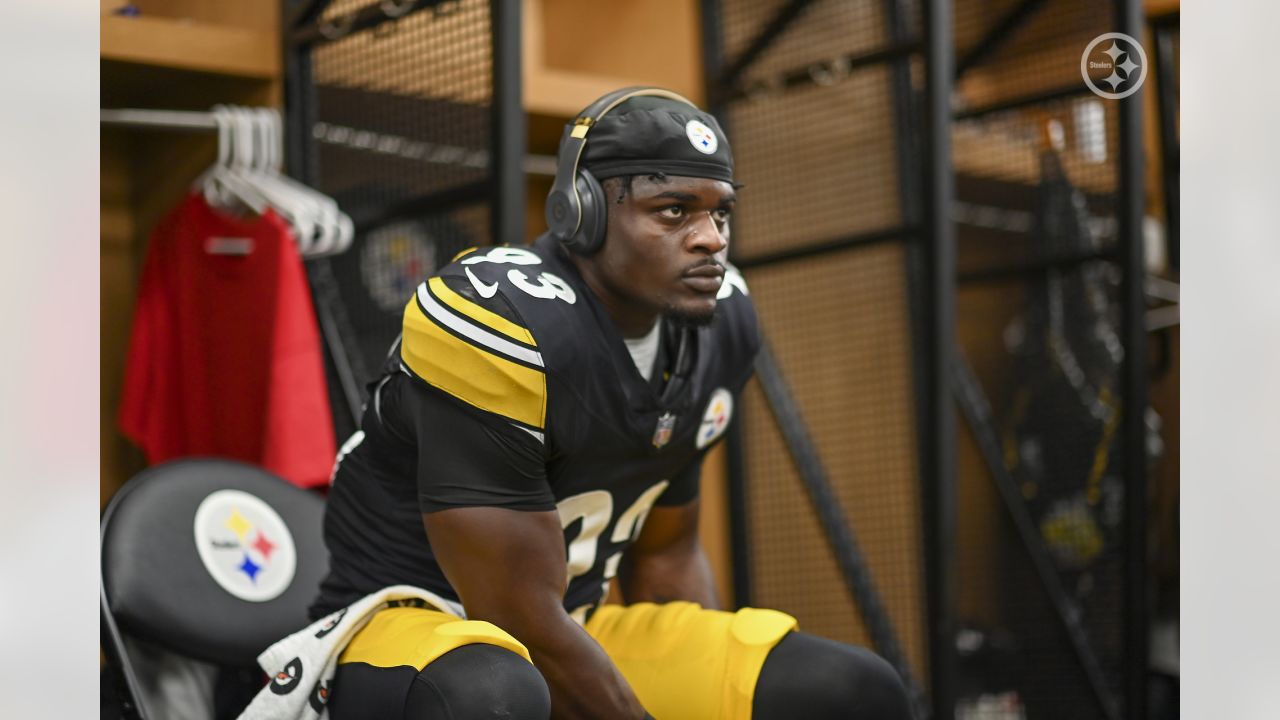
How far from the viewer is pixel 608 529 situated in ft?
6.36

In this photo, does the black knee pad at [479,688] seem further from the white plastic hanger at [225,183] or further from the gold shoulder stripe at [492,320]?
the white plastic hanger at [225,183]

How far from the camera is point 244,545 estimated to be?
224cm

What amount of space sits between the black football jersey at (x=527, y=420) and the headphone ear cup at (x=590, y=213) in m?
0.06

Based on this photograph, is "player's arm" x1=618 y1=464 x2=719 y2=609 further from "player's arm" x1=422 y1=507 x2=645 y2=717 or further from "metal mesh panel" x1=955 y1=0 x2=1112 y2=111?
"metal mesh panel" x1=955 y1=0 x2=1112 y2=111

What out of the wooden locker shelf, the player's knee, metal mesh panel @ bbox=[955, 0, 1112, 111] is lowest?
the player's knee

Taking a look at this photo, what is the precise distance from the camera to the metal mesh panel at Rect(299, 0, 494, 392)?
2916 mm

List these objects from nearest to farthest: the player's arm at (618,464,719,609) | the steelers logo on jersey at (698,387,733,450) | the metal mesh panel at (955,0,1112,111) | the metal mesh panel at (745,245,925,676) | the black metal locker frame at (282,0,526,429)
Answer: the steelers logo on jersey at (698,387,733,450), the player's arm at (618,464,719,609), the black metal locker frame at (282,0,526,429), the metal mesh panel at (955,0,1112,111), the metal mesh panel at (745,245,925,676)

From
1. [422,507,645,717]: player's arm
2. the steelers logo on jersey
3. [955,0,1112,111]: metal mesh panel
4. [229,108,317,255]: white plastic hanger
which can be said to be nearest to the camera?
[422,507,645,717]: player's arm

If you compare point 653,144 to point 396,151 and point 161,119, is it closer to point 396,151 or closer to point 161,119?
point 396,151

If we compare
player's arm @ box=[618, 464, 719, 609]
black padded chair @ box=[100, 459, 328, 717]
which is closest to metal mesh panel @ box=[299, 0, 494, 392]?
black padded chair @ box=[100, 459, 328, 717]

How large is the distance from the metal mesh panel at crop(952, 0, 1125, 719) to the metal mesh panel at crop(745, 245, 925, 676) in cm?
35

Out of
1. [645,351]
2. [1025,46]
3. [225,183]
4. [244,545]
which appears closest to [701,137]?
[645,351]
